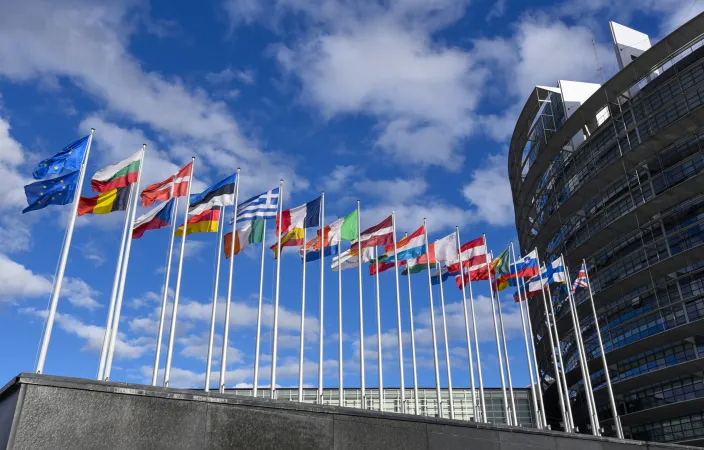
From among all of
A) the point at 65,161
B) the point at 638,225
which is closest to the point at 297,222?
the point at 65,161

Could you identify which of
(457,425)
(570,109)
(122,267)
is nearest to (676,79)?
(570,109)

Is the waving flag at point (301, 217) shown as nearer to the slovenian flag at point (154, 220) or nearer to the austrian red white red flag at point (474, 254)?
the slovenian flag at point (154, 220)

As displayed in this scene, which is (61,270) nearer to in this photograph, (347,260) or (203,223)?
(203,223)

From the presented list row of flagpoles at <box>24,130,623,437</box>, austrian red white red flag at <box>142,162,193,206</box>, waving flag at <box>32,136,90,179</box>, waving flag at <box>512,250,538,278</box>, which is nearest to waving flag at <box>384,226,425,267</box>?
row of flagpoles at <box>24,130,623,437</box>

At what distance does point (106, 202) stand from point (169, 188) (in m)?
2.97

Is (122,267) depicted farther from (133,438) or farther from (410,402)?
(410,402)

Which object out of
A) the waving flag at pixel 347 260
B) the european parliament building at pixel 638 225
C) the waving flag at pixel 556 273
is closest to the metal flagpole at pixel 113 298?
the waving flag at pixel 347 260

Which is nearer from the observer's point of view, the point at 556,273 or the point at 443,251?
the point at 443,251

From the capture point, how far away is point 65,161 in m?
21.9

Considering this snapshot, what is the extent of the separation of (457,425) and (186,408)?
9038 millimetres

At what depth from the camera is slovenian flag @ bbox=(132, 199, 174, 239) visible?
82.6 ft

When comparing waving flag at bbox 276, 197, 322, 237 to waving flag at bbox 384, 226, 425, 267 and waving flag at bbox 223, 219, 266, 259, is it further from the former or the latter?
waving flag at bbox 384, 226, 425, 267

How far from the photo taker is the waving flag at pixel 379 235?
32.4m

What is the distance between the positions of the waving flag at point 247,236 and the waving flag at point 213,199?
142 cm
